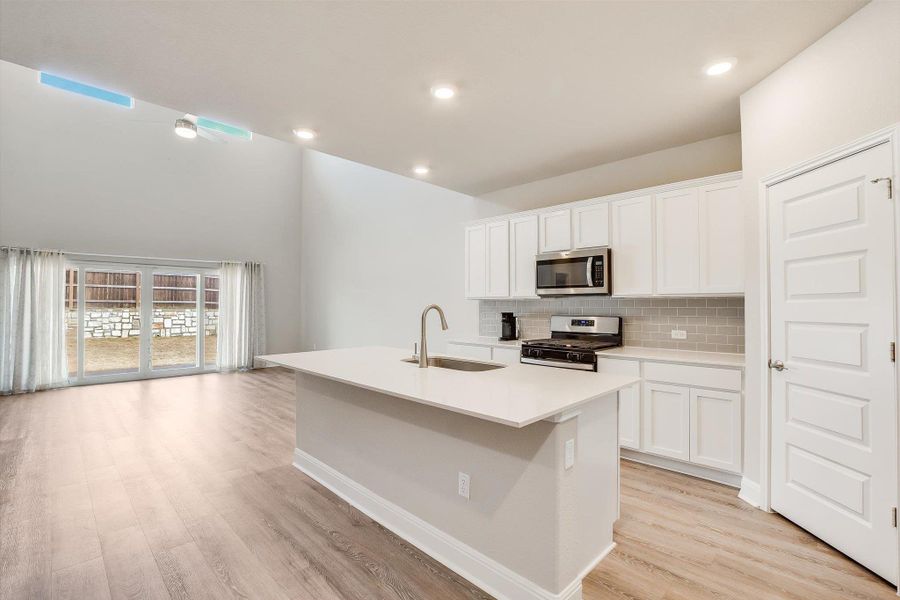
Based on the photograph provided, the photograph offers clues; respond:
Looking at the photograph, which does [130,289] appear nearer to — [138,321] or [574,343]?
[138,321]

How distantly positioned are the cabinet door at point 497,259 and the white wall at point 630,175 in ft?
1.51

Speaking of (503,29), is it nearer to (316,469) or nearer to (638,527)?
(638,527)

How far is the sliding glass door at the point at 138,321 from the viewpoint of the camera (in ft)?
21.6

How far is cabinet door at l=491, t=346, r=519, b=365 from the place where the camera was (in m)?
4.15

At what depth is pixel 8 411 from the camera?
5.00 m

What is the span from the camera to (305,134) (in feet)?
11.2

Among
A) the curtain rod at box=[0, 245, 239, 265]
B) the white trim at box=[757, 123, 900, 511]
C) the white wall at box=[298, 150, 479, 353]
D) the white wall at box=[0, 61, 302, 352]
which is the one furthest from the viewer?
the curtain rod at box=[0, 245, 239, 265]

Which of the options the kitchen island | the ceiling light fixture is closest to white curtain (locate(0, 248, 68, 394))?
the ceiling light fixture

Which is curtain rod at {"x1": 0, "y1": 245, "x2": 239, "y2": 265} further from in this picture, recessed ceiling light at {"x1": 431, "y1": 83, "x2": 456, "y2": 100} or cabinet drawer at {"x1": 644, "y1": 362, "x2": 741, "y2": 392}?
cabinet drawer at {"x1": 644, "y1": 362, "x2": 741, "y2": 392}

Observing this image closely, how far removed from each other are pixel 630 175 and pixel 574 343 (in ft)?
5.63

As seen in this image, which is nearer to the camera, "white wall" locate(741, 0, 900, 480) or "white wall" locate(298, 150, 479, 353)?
"white wall" locate(741, 0, 900, 480)

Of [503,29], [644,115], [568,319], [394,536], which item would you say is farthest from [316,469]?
[644,115]

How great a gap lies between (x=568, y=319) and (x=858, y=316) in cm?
240

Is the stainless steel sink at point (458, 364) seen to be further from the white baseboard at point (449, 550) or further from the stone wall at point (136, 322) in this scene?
the stone wall at point (136, 322)
